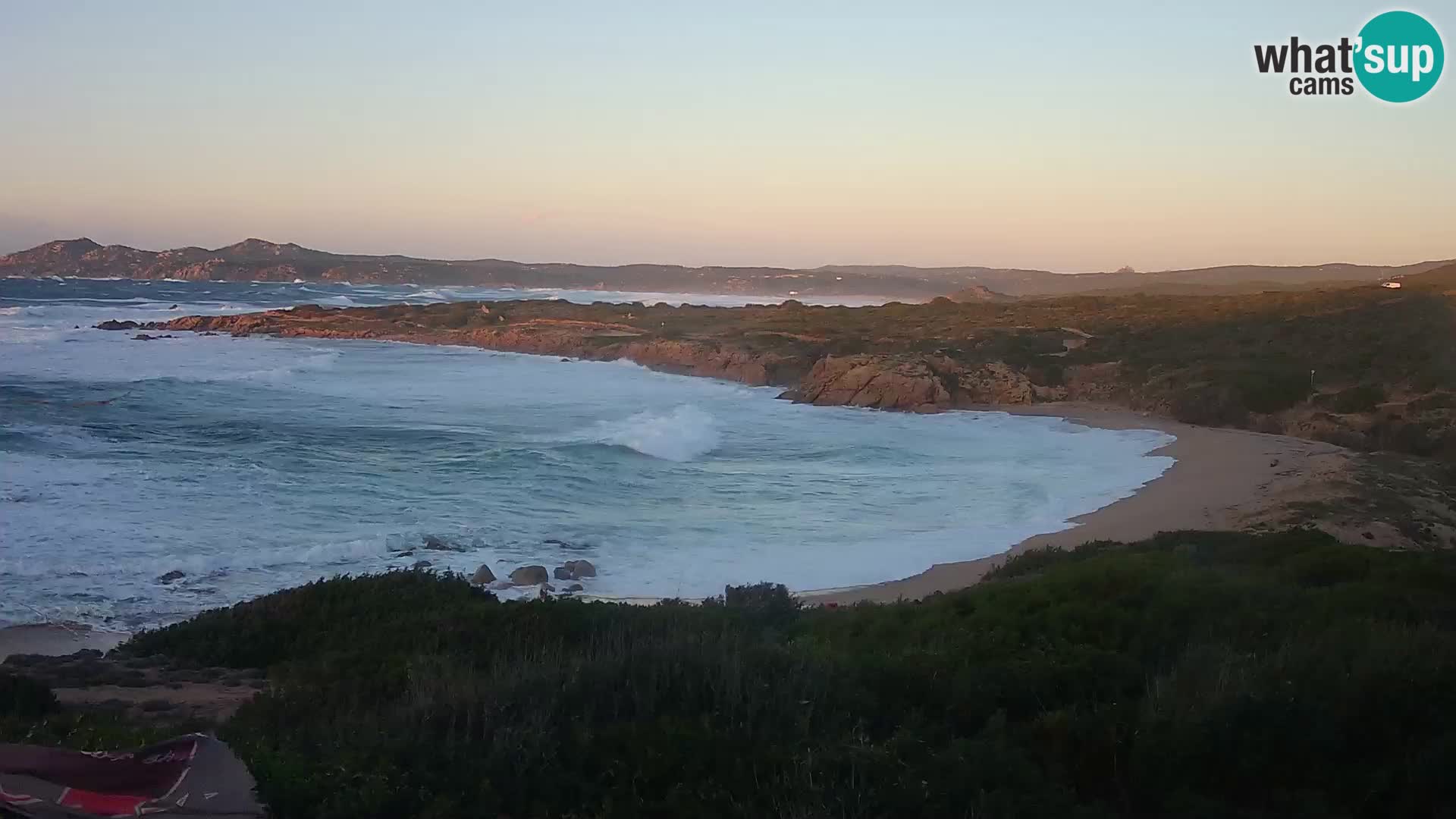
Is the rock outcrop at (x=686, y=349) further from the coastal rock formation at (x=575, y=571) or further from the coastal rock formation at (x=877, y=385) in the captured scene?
the coastal rock formation at (x=575, y=571)

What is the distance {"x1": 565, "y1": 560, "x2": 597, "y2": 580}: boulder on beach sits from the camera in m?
14.4


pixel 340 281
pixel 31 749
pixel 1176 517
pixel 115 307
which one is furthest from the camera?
pixel 340 281

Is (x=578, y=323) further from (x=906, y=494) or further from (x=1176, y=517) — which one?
(x=1176, y=517)

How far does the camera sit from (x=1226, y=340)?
40.6 metres

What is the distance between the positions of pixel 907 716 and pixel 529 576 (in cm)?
906

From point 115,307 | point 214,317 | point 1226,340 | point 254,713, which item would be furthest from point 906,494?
point 115,307

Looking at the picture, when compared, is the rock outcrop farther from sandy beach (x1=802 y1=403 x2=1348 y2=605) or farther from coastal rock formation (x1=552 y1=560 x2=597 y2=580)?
coastal rock formation (x1=552 y1=560 x2=597 y2=580)

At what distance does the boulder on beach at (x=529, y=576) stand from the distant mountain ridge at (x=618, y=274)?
109m

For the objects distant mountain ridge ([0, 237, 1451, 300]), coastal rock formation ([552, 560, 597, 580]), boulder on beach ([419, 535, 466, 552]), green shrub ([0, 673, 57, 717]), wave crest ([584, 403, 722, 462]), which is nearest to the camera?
green shrub ([0, 673, 57, 717])

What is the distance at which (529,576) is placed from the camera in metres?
14.0

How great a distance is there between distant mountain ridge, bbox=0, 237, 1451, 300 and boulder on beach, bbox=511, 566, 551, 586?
109m

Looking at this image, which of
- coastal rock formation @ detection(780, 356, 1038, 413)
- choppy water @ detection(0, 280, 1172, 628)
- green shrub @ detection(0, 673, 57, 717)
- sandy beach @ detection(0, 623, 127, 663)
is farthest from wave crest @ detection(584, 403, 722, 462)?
green shrub @ detection(0, 673, 57, 717)

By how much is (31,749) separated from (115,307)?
273 feet

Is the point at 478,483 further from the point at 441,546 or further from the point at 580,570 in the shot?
the point at 580,570
